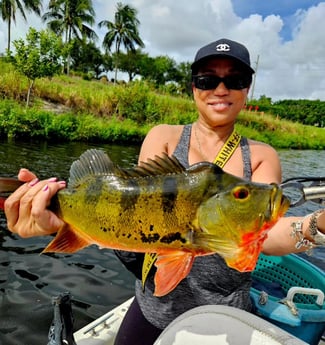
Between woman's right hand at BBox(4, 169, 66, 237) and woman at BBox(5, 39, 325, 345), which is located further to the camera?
woman at BBox(5, 39, 325, 345)

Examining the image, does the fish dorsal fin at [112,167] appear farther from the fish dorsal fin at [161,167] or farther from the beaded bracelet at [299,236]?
the beaded bracelet at [299,236]

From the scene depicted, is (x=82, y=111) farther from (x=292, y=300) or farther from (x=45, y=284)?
(x=292, y=300)

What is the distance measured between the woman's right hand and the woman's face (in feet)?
3.35

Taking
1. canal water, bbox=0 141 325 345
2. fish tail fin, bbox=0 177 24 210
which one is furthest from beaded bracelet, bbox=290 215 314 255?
canal water, bbox=0 141 325 345

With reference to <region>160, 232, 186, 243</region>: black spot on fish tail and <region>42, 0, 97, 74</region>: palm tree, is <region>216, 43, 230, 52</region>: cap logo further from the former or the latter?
<region>42, 0, 97, 74</region>: palm tree

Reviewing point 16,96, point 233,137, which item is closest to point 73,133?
point 16,96

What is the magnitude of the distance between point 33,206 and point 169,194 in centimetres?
68

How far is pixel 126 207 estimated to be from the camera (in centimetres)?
152

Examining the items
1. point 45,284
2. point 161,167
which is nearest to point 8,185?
point 161,167

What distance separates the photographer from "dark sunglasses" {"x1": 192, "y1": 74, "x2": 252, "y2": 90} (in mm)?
2164

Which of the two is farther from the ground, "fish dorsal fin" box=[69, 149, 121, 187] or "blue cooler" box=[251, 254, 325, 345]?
"fish dorsal fin" box=[69, 149, 121, 187]

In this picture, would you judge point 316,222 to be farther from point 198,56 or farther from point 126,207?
point 198,56

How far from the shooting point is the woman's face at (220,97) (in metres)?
2.16

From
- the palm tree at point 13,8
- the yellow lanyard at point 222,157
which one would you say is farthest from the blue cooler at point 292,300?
the palm tree at point 13,8
